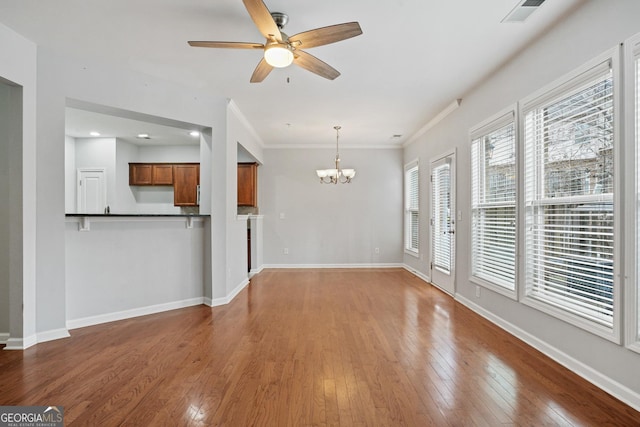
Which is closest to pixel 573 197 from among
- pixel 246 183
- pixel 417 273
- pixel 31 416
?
pixel 31 416

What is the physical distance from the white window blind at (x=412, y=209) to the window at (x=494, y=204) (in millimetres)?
2278

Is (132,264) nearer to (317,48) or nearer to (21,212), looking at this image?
(21,212)

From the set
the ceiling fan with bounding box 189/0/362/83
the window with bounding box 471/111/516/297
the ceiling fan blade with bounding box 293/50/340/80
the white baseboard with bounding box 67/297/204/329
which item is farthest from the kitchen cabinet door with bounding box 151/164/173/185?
the window with bounding box 471/111/516/297

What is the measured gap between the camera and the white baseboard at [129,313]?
3417 mm

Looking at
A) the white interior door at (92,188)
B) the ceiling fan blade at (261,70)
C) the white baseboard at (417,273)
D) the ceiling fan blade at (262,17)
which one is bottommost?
the white baseboard at (417,273)

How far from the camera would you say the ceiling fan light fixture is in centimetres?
243

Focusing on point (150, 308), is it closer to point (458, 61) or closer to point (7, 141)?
point (7, 141)

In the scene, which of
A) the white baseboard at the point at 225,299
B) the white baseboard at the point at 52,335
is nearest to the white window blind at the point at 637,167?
the white baseboard at the point at 225,299

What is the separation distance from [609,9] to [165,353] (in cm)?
407

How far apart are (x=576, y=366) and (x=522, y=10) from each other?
2.61 m

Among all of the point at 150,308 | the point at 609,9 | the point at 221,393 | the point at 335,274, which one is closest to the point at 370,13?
the point at 609,9

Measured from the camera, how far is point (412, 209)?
22.2 feet

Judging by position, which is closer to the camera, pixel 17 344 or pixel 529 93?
pixel 17 344

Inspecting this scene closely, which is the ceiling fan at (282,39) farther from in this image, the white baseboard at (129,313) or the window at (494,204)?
the white baseboard at (129,313)
